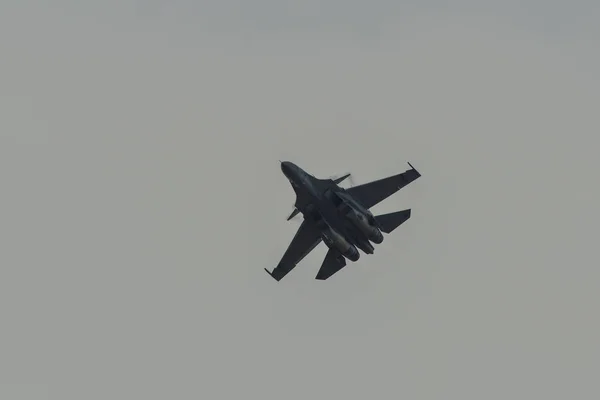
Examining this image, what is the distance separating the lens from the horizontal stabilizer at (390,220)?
11994cm

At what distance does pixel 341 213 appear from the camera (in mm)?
118688

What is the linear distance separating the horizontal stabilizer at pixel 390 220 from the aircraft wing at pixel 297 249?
6.81 meters

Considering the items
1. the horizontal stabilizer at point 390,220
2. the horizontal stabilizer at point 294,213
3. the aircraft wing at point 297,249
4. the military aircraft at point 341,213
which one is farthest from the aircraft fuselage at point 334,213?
the aircraft wing at point 297,249

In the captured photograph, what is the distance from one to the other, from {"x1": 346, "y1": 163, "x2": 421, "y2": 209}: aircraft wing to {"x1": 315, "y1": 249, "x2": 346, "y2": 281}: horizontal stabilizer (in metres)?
5.83

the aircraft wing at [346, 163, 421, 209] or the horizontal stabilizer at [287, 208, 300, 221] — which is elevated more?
the aircraft wing at [346, 163, 421, 209]

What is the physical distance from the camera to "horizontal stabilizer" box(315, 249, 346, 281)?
4828 inches

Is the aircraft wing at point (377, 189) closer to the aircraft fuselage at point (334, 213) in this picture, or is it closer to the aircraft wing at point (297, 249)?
the aircraft fuselage at point (334, 213)

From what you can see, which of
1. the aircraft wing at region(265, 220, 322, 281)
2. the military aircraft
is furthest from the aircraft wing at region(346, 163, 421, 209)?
the aircraft wing at region(265, 220, 322, 281)

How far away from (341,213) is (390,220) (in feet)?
16.6

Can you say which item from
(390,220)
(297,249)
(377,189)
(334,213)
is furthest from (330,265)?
(377,189)

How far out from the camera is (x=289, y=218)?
405ft

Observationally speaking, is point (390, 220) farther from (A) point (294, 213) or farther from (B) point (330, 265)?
(A) point (294, 213)

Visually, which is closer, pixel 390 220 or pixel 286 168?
pixel 286 168

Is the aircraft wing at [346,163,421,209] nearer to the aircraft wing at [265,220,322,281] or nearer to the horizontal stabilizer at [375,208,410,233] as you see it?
the horizontal stabilizer at [375,208,410,233]
